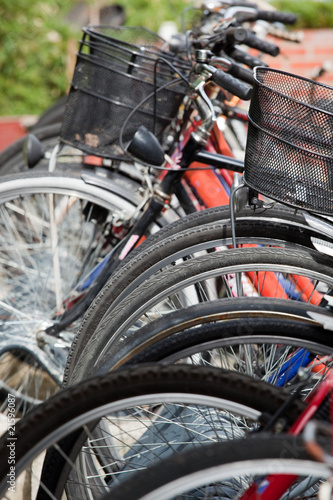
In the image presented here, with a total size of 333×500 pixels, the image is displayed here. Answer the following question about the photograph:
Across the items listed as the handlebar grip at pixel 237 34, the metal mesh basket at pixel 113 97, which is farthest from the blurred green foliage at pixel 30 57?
the handlebar grip at pixel 237 34

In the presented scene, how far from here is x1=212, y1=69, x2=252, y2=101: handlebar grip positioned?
1.96 metres

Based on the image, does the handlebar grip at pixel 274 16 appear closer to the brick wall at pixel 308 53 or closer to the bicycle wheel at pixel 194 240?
the bicycle wheel at pixel 194 240

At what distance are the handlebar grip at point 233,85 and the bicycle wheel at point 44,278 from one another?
0.64 meters

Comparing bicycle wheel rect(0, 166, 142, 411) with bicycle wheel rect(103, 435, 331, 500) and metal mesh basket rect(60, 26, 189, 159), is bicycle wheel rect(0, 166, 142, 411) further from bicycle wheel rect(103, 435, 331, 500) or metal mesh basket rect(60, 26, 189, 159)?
bicycle wheel rect(103, 435, 331, 500)

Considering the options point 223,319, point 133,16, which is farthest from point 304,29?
point 223,319

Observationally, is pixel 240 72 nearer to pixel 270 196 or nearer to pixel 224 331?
pixel 270 196

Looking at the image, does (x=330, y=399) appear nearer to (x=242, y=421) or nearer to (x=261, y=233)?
(x=242, y=421)

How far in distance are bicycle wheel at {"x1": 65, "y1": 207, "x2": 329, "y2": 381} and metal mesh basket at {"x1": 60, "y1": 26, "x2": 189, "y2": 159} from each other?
2.11 ft

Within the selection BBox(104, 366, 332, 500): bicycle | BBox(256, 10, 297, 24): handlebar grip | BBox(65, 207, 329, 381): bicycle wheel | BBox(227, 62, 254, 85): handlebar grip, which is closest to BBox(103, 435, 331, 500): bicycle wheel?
BBox(104, 366, 332, 500): bicycle

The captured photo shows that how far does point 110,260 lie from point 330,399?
133 centimetres

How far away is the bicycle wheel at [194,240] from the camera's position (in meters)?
1.81

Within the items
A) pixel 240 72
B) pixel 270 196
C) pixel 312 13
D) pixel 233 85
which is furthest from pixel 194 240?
pixel 312 13

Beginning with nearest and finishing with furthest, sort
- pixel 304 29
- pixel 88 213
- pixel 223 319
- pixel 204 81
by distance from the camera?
pixel 223 319 → pixel 204 81 → pixel 88 213 → pixel 304 29

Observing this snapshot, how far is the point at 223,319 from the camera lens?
1.48 m
